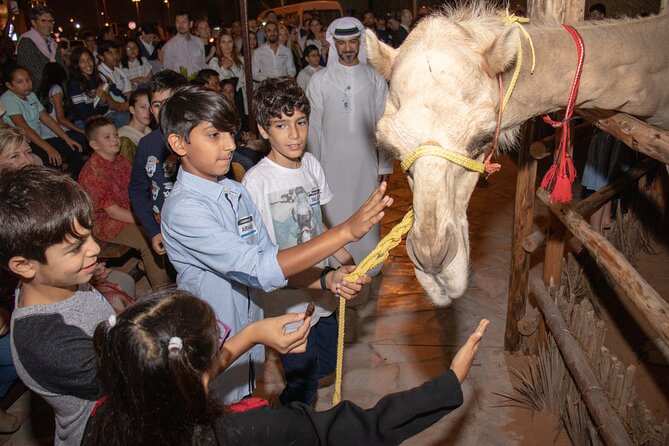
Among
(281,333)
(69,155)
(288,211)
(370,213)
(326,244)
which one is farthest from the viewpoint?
(69,155)

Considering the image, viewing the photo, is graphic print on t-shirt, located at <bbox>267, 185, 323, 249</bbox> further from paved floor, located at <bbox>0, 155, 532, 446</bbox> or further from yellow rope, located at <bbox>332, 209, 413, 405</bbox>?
paved floor, located at <bbox>0, 155, 532, 446</bbox>

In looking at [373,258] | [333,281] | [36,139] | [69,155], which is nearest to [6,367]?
[333,281]

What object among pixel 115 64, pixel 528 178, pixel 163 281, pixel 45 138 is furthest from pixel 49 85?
pixel 528 178

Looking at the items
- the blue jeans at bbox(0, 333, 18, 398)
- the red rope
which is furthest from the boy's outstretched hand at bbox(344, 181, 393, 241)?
the blue jeans at bbox(0, 333, 18, 398)

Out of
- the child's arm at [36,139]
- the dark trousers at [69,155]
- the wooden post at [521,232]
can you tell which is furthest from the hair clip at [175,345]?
the dark trousers at [69,155]

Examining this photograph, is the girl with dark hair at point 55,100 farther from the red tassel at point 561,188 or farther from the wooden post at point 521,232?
the red tassel at point 561,188

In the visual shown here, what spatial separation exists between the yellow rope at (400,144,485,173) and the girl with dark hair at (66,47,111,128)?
A: 594 centimetres

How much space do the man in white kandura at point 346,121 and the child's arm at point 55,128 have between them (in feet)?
10.3

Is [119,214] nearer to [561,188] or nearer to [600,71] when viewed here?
[561,188]

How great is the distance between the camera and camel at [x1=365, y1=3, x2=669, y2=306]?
1.88m

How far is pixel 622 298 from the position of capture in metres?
4.66

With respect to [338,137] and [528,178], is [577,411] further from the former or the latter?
[338,137]

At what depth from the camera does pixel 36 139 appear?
18.8 ft

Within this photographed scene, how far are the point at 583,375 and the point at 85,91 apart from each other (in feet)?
21.8
